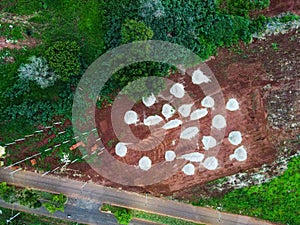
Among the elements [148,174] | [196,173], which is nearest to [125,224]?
[148,174]

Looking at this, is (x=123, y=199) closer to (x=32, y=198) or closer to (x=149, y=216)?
(x=149, y=216)

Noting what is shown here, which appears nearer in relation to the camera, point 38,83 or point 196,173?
point 38,83

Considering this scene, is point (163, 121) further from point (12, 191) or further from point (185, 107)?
point (12, 191)

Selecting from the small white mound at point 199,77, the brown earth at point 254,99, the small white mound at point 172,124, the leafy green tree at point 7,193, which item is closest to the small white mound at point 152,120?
the brown earth at point 254,99

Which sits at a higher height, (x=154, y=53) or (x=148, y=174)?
(x=154, y=53)

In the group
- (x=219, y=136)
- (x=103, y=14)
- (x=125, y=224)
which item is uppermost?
(x=103, y=14)

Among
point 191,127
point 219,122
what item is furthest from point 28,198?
point 219,122

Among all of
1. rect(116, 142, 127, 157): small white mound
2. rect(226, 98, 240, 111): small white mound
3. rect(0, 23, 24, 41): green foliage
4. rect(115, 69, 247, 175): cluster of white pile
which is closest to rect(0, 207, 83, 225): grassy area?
rect(116, 142, 127, 157): small white mound
